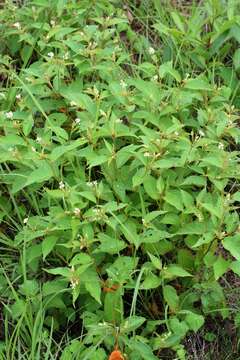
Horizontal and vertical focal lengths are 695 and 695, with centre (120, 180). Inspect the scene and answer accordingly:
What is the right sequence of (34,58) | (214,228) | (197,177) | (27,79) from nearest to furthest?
(214,228) → (197,177) → (27,79) → (34,58)

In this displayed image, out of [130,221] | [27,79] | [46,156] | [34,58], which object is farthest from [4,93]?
[130,221]

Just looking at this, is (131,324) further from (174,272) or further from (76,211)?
(76,211)

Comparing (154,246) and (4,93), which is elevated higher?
(4,93)

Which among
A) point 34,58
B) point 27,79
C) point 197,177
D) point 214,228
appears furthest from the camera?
point 34,58

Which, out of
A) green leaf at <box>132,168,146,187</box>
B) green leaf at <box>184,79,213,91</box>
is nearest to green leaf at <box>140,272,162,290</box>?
green leaf at <box>132,168,146,187</box>

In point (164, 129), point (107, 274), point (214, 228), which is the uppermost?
point (164, 129)

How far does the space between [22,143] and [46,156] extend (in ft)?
0.48

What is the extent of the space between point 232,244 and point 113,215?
0.44m

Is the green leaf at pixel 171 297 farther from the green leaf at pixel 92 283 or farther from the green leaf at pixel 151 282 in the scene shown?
the green leaf at pixel 92 283

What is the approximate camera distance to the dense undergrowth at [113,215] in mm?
2518

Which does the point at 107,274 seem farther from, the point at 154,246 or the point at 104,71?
the point at 104,71

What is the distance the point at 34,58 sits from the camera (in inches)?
Result: 145

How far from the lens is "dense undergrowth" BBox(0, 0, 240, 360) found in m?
2.52

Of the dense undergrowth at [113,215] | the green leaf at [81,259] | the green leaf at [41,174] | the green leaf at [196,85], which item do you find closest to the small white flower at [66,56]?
the dense undergrowth at [113,215]
